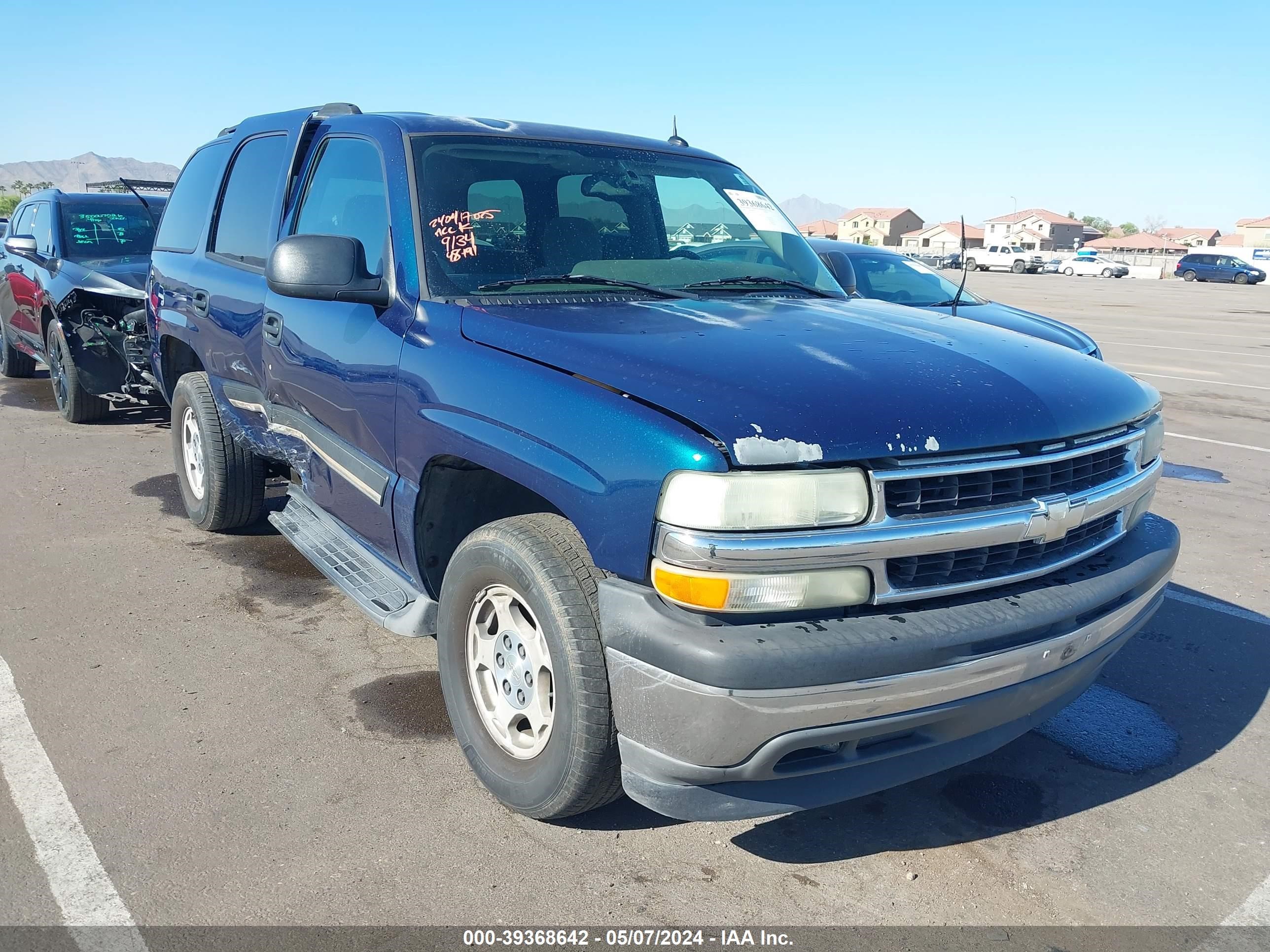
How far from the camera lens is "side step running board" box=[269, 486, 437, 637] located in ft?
10.8

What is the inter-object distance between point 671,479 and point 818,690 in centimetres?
56

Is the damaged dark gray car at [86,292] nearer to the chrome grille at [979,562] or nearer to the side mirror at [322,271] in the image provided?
the side mirror at [322,271]

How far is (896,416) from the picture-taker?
240cm

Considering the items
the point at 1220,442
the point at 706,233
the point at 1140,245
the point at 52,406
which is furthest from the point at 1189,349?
the point at 1140,245

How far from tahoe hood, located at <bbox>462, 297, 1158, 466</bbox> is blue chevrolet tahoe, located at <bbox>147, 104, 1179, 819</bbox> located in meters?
0.01

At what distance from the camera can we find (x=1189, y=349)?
15.9m

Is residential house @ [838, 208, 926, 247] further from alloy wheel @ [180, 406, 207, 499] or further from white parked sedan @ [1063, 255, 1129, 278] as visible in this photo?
alloy wheel @ [180, 406, 207, 499]

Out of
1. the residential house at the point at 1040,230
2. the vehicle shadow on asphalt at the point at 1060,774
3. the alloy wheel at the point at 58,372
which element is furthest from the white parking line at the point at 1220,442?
the residential house at the point at 1040,230

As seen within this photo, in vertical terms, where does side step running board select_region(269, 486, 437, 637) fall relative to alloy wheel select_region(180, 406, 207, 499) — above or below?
above

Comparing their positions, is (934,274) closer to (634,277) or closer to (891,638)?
(634,277)

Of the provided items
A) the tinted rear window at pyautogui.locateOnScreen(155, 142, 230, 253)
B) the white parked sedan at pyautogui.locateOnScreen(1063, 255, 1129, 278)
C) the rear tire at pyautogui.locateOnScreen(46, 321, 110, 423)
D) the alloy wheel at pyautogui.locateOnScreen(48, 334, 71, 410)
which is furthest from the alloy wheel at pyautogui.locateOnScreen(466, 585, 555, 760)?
the white parked sedan at pyautogui.locateOnScreen(1063, 255, 1129, 278)

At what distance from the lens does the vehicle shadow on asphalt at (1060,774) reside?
2924mm

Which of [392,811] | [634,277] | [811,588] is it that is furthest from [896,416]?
[392,811]

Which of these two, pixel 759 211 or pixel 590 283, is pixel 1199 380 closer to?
pixel 759 211
